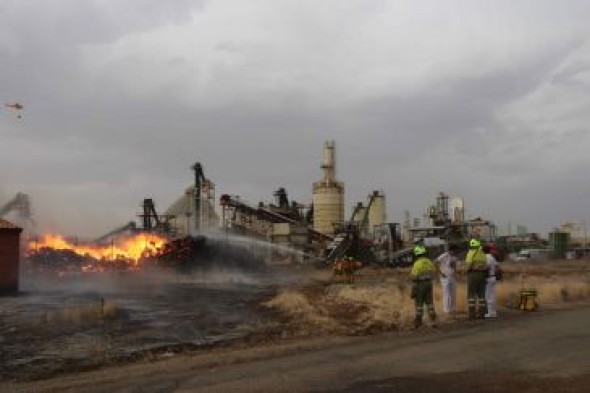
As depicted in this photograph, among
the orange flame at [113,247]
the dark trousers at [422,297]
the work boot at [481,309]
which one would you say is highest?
the orange flame at [113,247]

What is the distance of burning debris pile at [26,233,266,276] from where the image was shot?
50438mm

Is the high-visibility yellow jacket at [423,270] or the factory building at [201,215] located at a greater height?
the factory building at [201,215]

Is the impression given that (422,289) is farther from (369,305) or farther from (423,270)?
(369,305)

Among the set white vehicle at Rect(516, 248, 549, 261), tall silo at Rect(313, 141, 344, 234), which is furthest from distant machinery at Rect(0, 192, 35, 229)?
white vehicle at Rect(516, 248, 549, 261)

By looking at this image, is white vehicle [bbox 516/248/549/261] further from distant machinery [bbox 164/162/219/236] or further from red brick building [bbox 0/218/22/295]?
red brick building [bbox 0/218/22/295]

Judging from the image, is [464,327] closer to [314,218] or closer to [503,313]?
[503,313]

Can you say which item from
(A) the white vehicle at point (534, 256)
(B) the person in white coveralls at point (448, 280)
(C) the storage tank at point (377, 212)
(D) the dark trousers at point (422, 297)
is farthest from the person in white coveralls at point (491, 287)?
(C) the storage tank at point (377, 212)

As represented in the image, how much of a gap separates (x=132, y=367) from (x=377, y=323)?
725cm

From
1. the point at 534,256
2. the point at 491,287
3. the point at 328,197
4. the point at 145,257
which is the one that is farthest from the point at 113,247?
the point at 491,287

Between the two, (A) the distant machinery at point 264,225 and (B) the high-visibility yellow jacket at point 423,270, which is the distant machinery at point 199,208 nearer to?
(A) the distant machinery at point 264,225

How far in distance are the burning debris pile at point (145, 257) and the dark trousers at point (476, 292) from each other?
34245 mm

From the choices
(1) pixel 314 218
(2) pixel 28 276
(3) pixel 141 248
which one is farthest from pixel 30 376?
(1) pixel 314 218

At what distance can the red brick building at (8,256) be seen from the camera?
1184 inches

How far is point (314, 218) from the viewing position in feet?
279
